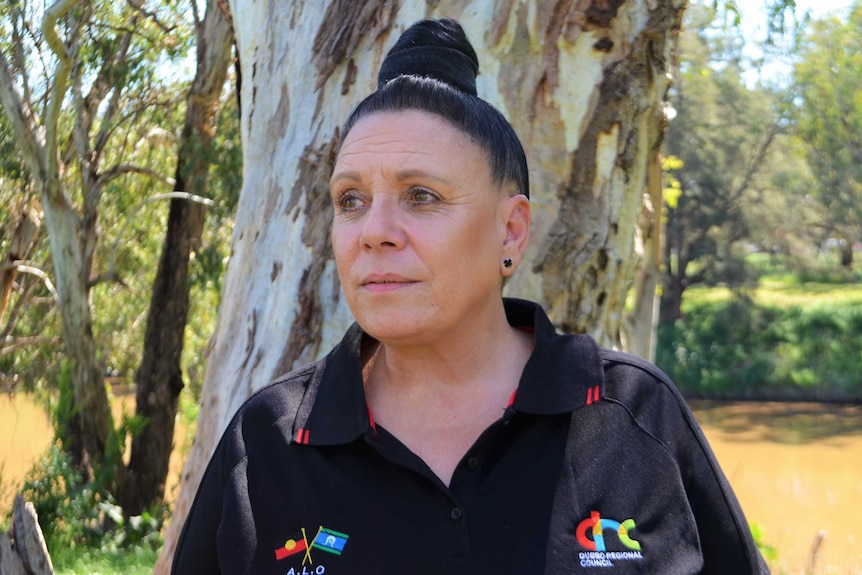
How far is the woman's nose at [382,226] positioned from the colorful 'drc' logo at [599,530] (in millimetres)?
514

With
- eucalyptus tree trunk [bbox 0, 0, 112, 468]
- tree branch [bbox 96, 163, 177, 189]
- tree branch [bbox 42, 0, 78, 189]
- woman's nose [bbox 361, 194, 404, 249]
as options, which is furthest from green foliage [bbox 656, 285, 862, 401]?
woman's nose [bbox 361, 194, 404, 249]

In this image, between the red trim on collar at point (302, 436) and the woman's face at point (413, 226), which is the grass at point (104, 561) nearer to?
the red trim on collar at point (302, 436)

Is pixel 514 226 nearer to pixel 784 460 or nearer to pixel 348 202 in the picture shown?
pixel 348 202

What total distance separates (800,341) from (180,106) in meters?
18.2

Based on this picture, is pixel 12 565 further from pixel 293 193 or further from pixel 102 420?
pixel 102 420

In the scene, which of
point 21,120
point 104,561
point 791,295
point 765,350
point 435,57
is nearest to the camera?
point 435,57

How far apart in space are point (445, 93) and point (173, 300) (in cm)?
760

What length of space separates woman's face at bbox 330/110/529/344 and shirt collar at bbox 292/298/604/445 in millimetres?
124

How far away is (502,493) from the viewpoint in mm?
1435

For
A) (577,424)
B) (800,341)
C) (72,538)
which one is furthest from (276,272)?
(800,341)

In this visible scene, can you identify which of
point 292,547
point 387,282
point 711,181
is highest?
point 711,181

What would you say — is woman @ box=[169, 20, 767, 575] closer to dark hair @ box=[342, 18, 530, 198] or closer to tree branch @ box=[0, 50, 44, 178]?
dark hair @ box=[342, 18, 530, 198]

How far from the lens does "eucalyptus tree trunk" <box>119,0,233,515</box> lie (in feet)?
27.5

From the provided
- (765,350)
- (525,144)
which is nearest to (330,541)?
(525,144)
